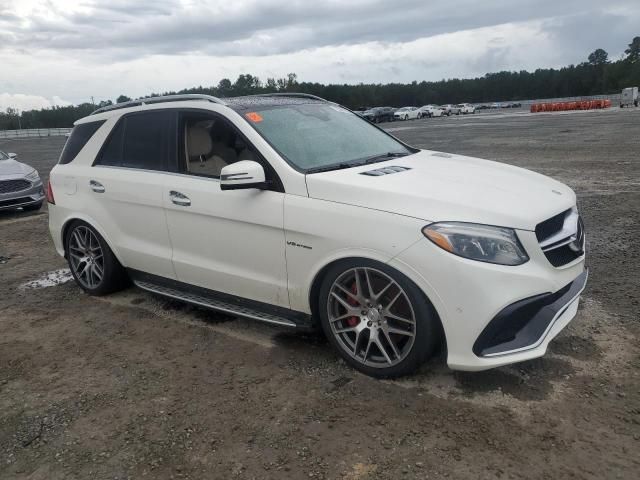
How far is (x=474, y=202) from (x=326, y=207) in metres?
0.89

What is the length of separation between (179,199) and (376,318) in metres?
1.84

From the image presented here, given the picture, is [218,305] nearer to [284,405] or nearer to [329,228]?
[284,405]

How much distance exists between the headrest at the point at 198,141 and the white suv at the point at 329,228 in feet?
0.04

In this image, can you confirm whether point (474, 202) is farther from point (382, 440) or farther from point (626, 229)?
point (626, 229)

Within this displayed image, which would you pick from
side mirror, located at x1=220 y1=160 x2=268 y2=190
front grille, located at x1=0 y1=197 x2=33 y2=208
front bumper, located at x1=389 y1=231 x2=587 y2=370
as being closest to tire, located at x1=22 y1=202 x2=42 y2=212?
front grille, located at x1=0 y1=197 x2=33 y2=208

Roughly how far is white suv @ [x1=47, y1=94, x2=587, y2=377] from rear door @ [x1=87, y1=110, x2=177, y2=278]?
0.6 inches

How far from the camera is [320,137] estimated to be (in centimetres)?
422

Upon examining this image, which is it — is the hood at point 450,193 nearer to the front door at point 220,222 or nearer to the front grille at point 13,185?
the front door at point 220,222

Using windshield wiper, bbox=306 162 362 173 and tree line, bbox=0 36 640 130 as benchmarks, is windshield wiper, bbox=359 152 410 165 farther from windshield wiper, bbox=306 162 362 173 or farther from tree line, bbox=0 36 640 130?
tree line, bbox=0 36 640 130

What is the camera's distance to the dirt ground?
109 inches

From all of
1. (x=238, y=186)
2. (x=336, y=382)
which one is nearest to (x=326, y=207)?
(x=238, y=186)

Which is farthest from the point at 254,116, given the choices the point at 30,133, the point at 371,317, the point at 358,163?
the point at 30,133

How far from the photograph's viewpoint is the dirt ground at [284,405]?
2.76 meters

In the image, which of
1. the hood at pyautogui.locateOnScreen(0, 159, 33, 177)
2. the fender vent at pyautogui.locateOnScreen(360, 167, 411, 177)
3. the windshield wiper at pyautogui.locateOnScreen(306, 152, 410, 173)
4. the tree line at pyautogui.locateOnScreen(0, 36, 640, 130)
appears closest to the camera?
the fender vent at pyautogui.locateOnScreen(360, 167, 411, 177)
